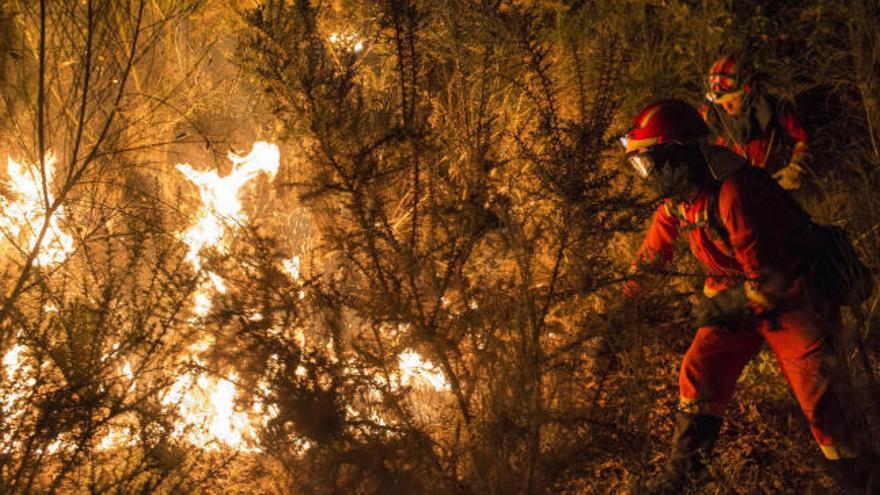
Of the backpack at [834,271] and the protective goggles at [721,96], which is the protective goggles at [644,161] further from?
the protective goggles at [721,96]

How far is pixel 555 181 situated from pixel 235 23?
3204mm

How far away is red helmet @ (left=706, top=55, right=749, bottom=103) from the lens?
470cm

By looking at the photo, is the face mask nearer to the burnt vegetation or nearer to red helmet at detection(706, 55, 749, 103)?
the burnt vegetation

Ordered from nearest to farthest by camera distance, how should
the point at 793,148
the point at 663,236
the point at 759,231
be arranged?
the point at 759,231 → the point at 663,236 → the point at 793,148

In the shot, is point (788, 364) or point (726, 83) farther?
point (726, 83)

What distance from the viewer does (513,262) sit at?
3.70 metres

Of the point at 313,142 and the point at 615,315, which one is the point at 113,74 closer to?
the point at 313,142

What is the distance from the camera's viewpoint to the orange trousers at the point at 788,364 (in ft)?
11.1

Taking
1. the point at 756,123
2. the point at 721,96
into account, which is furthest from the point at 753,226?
the point at 756,123

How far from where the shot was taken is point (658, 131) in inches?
139

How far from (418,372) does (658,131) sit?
169cm

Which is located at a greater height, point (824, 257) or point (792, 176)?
point (792, 176)

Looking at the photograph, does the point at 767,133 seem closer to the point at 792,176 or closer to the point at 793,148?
the point at 793,148

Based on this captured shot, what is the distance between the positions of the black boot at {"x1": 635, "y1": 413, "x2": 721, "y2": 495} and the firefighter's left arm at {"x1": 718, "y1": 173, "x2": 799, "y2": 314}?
2.27ft
